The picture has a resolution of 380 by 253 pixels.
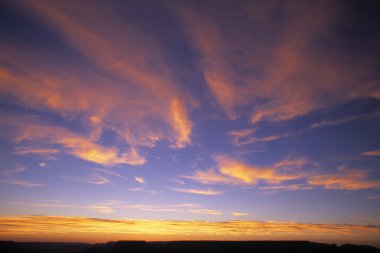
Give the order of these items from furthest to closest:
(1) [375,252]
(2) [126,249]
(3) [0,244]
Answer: (3) [0,244] < (1) [375,252] < (2) [126,249]

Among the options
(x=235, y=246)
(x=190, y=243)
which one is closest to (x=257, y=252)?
(x=235, y=246)

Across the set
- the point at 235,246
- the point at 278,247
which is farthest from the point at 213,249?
the point at 278,247

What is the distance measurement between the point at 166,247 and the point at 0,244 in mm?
38495

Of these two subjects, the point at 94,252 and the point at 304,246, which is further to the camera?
the point at 304,246

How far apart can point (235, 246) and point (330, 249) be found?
15.2m

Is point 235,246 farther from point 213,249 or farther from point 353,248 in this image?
point 353,248

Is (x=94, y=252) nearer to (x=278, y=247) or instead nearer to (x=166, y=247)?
(x=166, y=247)

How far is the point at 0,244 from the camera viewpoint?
61.7 meters

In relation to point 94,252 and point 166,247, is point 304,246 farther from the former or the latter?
point 94,252

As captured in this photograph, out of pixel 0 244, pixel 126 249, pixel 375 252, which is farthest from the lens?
pixel 0 244

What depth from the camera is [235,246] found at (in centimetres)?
4934

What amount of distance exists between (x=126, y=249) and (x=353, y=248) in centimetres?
3733

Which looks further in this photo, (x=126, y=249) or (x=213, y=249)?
(x=213, y=249)

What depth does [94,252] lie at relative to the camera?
47.6 metres
